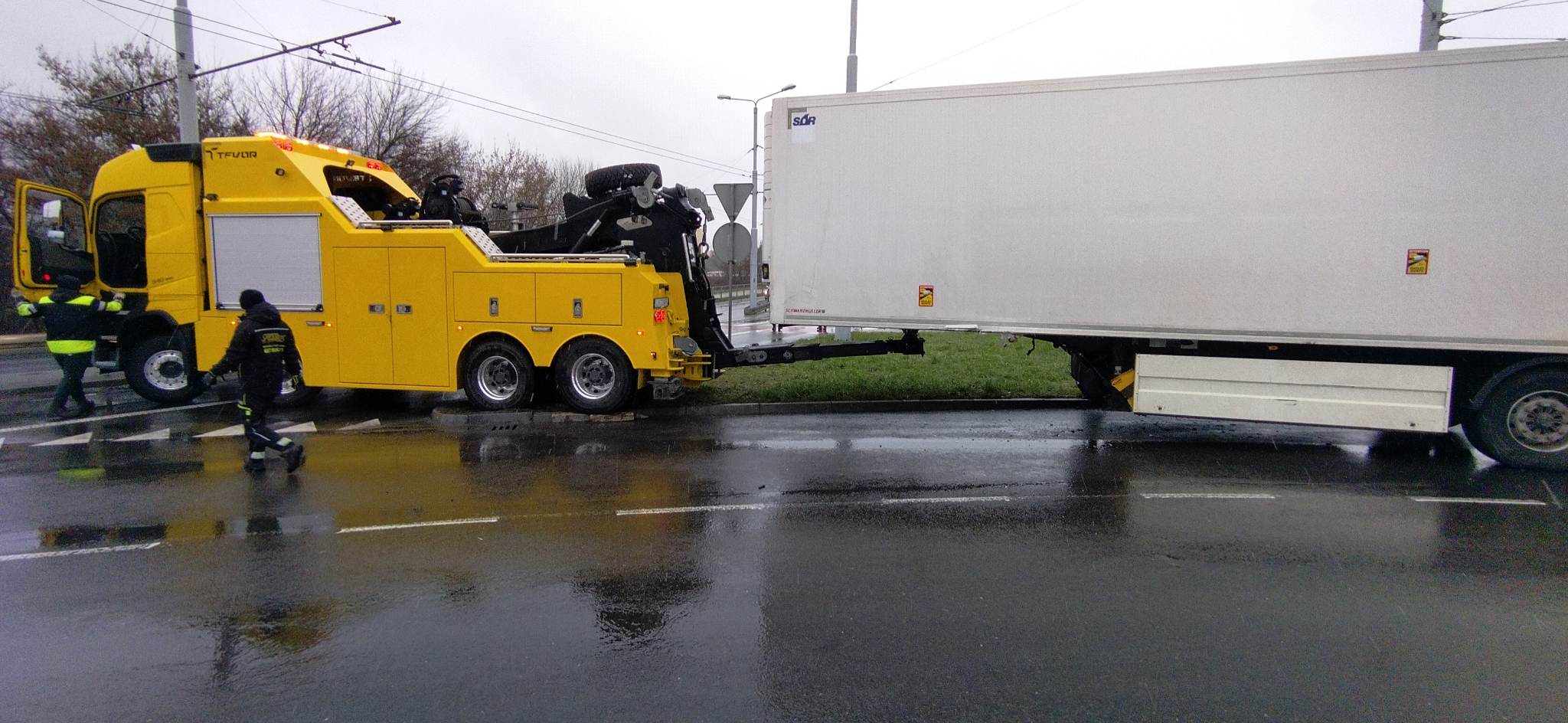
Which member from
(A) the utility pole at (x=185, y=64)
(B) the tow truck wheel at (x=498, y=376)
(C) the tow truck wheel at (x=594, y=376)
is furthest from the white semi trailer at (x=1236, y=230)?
(A) the utility pole at (x=185, y=64)

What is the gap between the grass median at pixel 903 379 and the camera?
11.2 meters

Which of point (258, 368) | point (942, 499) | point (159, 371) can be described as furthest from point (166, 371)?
point (942, 499)

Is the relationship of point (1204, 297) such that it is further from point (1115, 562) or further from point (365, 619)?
point (365, 619)

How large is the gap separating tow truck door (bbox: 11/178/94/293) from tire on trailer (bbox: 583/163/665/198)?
6.75 metres

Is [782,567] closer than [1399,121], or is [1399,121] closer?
[782,567]

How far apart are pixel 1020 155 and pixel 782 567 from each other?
200 inches

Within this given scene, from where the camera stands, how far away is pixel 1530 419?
24.3ft

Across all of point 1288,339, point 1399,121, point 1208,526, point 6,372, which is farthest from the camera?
point 6,372

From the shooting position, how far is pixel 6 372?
51.3 ft

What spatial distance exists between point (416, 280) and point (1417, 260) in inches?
397

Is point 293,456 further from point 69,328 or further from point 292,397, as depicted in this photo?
point 69,328

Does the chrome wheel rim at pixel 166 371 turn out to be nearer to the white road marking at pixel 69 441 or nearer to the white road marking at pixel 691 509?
the white road marking at pixel 69 441

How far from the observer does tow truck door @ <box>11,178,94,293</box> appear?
1119cm

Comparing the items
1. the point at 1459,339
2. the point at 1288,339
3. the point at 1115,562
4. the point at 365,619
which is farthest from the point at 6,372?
the point at 1459,339
